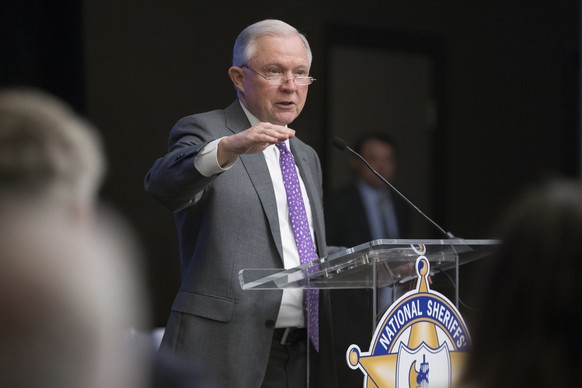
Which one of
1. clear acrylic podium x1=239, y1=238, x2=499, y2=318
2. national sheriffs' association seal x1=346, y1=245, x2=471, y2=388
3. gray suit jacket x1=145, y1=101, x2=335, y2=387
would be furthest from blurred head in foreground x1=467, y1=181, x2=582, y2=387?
gray suit jacket x1=145, y1=101, x2=335, y2=387

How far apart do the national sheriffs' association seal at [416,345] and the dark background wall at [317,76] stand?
2429mm

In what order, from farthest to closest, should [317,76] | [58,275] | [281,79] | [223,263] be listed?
[317,76] → [281,79] → [223,263] → [58,275]

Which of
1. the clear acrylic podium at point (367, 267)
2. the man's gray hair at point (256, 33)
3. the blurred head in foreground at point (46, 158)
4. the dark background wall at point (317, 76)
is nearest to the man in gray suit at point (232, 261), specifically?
the clear acrylic podium at point (367, 267)

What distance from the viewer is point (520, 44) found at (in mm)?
6301

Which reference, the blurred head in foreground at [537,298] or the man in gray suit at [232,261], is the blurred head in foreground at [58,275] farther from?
the man in gray suit at [232,261]

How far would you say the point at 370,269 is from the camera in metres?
2.57

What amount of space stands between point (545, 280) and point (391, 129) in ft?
16.5

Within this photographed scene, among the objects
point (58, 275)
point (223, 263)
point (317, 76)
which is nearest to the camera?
point (58, 275)

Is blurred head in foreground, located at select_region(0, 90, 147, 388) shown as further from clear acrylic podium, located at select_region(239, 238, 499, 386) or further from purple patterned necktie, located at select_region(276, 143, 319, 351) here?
purple patterned necktie, located at select_region(276, 143, 319, 351)

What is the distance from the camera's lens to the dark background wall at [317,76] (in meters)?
4.69

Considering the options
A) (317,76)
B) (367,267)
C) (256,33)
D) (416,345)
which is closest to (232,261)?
(367,267)

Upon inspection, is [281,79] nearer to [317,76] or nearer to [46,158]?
[46,158]

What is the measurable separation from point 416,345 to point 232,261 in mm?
523

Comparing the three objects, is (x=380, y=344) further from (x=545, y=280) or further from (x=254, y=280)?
(x=545, y=280)
